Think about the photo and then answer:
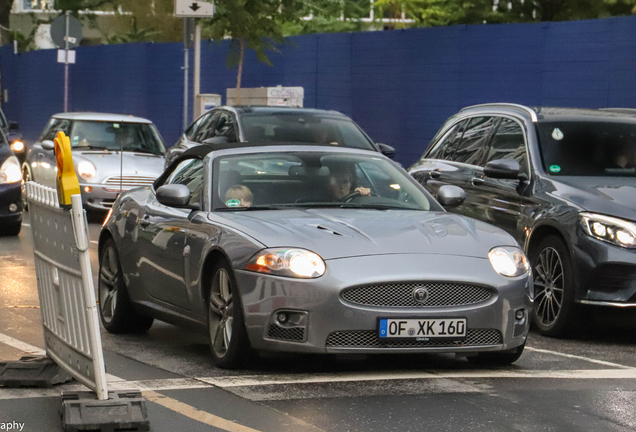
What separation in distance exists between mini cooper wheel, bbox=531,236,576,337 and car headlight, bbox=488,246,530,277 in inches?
63.9

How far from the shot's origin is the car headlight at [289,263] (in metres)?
7.06

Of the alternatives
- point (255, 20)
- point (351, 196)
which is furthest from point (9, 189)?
point (255, 20)

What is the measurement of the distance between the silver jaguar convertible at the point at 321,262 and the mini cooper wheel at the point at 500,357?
1 centimetres

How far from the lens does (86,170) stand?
1861 cm

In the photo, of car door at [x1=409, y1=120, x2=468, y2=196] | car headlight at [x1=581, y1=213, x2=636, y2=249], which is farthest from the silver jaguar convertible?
car door at [x1=409, y1=120, x2=468, y2=196]

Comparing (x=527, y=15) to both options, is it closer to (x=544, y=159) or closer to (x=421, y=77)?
(x=421, y=77)

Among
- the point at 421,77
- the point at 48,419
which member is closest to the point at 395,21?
the point at 421,77

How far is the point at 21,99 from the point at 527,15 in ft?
51.5

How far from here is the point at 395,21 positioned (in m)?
71.2

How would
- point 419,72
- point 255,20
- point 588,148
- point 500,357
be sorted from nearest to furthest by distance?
point 500,357, point 588,148, point 419,72, point 255,20

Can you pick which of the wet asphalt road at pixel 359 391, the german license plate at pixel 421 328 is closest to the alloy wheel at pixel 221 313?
the wet asphalt road at pixel 359 391

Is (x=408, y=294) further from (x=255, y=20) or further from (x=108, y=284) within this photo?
(x=255, y=20)

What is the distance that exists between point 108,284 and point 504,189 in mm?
3190

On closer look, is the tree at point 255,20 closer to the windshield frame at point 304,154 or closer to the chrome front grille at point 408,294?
the windshield frame at point 304,154
